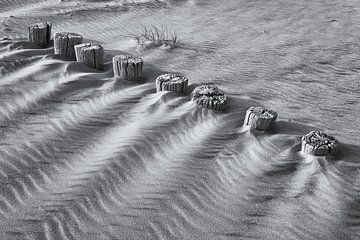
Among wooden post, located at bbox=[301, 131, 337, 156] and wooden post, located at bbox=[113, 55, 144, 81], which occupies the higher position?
wooden post, located at bbox=[113, 55, 144, 81]

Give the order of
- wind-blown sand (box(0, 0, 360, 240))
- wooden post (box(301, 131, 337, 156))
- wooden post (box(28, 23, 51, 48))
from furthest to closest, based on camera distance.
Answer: wooden post (box(28, 23, 51, 48)) < wooden post (box(301, 131, 337, 156)) < wind-blown sand (box(0, 0, 360, 240))

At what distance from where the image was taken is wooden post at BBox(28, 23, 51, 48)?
Answer: 581 centimetres

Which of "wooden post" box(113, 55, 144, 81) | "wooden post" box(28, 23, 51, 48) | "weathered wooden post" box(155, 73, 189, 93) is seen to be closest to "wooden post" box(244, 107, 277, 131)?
"weathered wooden post" box(155, 73, 189, 93)

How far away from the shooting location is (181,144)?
396cm

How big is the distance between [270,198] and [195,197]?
1.82ft

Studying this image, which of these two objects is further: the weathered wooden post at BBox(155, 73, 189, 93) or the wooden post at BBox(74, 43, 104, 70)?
the wooden post at BBox(74, 43, 104, 70)

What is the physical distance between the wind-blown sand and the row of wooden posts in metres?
0.09

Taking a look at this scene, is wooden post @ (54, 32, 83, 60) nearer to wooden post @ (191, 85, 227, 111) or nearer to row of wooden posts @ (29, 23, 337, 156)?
row of wooden posts @ (29, 23, 337, 156)

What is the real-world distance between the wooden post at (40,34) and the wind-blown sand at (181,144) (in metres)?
0.17

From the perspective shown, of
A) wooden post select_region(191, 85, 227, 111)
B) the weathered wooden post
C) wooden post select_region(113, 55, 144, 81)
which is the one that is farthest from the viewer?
wooden post select_region(113, 55, 144, 81)

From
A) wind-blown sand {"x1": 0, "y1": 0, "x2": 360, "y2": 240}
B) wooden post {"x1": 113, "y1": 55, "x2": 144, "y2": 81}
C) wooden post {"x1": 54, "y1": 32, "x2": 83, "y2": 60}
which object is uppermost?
wooden post {"x1": 54, "y1": 32, "x2": 83, "y2": 60}

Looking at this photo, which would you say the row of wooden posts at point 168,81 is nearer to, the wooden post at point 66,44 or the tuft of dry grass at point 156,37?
the wooden post at point 66,44

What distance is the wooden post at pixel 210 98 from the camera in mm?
4461

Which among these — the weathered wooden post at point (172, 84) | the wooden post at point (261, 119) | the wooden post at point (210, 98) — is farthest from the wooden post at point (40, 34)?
the wooden post at point (261, 119)
